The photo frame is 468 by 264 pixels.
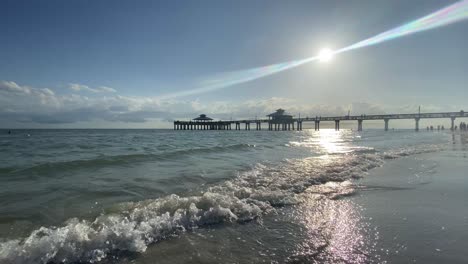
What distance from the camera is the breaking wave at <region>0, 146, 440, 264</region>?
330 centimetres

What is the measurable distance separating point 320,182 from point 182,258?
565cm

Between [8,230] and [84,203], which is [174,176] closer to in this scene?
[84,203]

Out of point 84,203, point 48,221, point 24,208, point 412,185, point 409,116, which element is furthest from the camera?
point 409,116

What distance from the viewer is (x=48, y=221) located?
4.40 metres

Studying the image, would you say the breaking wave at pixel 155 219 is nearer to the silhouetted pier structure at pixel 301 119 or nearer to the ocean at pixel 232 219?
the ocean at pixel 232 219

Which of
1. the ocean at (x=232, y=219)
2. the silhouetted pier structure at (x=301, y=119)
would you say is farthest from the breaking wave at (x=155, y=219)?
the silhouetted pier structure at (x=301, y=119)

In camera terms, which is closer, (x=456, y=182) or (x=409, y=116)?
(x=456, y=182)

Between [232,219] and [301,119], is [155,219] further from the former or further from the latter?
[301,119]

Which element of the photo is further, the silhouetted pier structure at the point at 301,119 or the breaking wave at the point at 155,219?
the silhouetted pier structure at the point at 301,119

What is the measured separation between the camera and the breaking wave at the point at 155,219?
3301 mm

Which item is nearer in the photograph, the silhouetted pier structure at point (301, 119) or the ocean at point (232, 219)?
the ocean at point (232, 219)

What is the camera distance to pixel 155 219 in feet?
14.1

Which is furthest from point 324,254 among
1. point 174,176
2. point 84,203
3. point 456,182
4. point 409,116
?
point 409,116

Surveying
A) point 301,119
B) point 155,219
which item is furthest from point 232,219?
point 301,119
